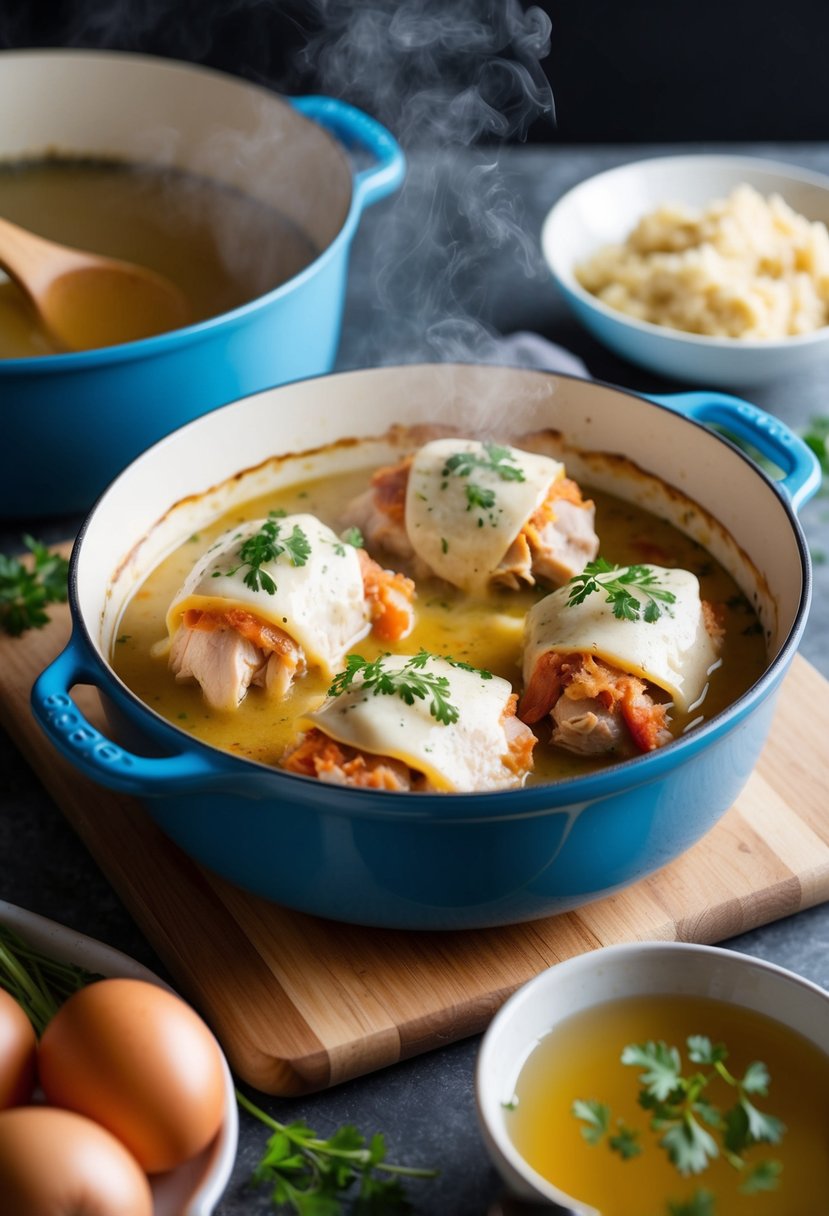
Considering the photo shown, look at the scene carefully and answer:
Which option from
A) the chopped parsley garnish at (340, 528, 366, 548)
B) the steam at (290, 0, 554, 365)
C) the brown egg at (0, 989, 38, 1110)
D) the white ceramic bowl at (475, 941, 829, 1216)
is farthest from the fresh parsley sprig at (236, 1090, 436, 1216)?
the steam at (290, 0, 554, 365)

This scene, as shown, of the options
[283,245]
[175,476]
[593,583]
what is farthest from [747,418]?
[283,245]

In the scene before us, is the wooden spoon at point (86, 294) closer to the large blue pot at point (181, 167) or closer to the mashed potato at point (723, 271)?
the large blue pot at point (181, 167)

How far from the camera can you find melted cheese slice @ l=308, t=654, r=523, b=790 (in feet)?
7.71

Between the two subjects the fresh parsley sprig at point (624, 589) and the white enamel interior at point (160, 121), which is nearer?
the fresh parsley sprig at point (624, 589)

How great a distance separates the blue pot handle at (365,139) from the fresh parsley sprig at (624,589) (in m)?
1.43

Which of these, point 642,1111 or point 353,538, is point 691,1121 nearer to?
point 642,1111

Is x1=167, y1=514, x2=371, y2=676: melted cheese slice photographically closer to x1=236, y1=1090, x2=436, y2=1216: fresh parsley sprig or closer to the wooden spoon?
x1=236, y1=1090, x2=436, y2=1216: fresh parsley sprig

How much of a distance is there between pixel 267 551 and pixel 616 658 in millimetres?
687

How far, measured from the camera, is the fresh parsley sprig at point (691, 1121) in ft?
6.07

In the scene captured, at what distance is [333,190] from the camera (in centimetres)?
381

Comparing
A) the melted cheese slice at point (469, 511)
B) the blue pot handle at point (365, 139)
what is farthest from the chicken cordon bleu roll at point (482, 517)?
the blue pot handle at point (365, 139)

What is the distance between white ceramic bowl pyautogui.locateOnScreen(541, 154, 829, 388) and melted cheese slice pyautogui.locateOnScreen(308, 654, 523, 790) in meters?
1.77

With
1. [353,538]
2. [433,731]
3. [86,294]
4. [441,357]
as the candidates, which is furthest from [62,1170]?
[86,294]

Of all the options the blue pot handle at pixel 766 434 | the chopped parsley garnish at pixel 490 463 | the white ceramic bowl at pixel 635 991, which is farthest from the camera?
A: the chopped parsley garnish at pixel 490 463
